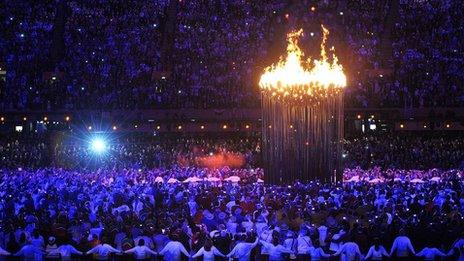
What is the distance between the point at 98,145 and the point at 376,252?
26293mm

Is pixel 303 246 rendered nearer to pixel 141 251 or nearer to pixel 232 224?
pixel 232 224

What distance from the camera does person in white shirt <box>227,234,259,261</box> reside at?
1583 centimetres

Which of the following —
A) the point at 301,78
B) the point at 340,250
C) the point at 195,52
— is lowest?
the point at 340,250

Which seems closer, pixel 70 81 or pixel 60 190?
pixel 60 190

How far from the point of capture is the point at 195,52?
1800 inches

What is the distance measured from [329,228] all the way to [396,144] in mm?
21883

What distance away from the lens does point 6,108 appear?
4050cm

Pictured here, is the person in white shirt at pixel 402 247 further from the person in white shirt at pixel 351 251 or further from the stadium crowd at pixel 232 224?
the person in white shirt at pixel 351 251

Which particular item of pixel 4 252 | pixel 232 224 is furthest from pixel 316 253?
pixel 4 252

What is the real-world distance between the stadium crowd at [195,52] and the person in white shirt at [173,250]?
20.2m

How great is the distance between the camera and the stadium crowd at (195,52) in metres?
41.1

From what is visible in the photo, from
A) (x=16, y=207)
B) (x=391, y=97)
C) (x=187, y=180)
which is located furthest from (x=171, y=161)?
(x=16, y=207)

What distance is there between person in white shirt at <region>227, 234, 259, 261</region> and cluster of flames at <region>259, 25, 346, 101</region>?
40.5ft

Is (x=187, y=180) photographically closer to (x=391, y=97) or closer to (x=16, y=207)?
(x=16, y=207)
